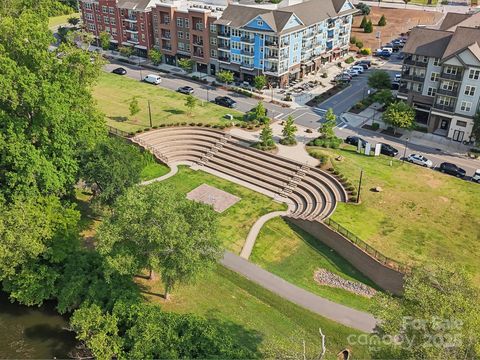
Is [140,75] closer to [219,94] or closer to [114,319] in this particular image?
[219,94]

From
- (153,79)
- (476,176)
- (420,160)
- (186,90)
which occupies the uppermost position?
(153,79)

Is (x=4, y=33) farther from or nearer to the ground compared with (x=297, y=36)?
farther from the ground

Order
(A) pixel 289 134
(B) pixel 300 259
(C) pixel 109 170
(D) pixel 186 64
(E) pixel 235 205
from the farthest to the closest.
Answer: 1. (D) pixel 186 64
2. (A) pixel 289 134
3. (E) pixel 235 205
4. (B) pixel 300 259
5. (C) pixel 109 170

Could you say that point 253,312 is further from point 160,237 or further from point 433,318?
point 433,318

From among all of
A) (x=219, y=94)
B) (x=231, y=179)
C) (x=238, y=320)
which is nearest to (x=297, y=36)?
(x=219, y=94)

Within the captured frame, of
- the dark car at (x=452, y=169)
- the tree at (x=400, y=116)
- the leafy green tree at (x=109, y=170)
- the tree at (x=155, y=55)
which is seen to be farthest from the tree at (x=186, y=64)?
the dark car at (x=452, y=169)

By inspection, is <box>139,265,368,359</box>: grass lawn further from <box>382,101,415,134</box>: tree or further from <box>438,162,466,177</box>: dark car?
<box>382,101,415,134</box>: tree

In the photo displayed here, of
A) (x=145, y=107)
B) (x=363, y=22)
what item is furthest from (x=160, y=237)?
(x=363, y=22)
